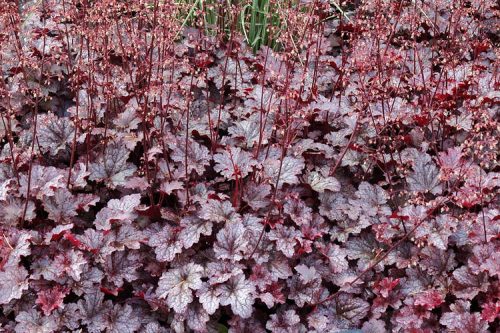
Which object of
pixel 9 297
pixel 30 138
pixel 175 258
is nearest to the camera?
pixel 9 297

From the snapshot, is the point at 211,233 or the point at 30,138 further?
the point at 30,138

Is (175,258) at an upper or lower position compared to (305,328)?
upper

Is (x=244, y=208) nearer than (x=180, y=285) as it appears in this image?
No

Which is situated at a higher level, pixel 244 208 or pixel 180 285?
pixel 244 208

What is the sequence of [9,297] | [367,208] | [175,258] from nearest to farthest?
1. [9,297]
2. [175,258]
3. [367,208]

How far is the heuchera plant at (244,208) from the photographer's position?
3002 mm

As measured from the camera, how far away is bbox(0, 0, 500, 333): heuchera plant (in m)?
3.00

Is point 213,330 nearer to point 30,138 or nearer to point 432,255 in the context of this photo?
point 432,255

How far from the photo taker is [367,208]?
3.41m

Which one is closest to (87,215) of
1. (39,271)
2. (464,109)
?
(39,271)

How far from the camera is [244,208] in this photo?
3.42 metres

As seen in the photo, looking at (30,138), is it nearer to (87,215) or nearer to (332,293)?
(87,215)

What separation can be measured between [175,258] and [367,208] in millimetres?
1119

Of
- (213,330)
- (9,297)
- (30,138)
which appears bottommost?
(213,330)
